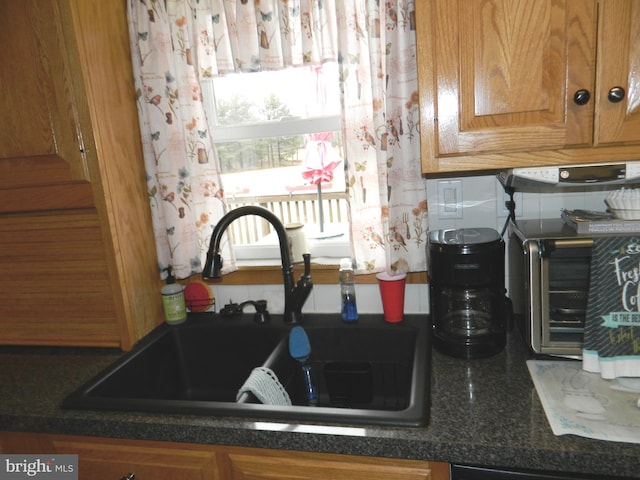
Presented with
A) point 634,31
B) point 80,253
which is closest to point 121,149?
point 80,253

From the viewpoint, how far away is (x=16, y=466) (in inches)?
43.8

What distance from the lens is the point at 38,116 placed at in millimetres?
1241

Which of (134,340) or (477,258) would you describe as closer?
(477,258)

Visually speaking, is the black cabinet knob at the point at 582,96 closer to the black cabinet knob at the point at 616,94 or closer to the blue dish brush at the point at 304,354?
the black cabinet knob at the point at 616,94

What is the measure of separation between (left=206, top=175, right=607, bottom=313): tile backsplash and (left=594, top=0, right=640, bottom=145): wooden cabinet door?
15.5 inches

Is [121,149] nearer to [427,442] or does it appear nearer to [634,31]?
[427,442]

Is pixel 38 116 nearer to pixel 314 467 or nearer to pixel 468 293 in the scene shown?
pixel 314 467

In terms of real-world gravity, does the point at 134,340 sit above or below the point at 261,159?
below

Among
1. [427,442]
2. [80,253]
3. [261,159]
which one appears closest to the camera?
[427,442]

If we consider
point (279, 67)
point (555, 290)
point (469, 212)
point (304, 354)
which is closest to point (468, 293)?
point (555, 290)

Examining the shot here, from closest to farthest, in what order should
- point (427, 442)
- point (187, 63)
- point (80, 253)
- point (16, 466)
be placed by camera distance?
1. point (427, 442)
2. point (16, 466)
3. point (80, 253)
4. point (187, 63)

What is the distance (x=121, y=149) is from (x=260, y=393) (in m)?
→ 0.84

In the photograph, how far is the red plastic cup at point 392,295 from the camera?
4.44 feet

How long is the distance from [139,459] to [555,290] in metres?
1.04
